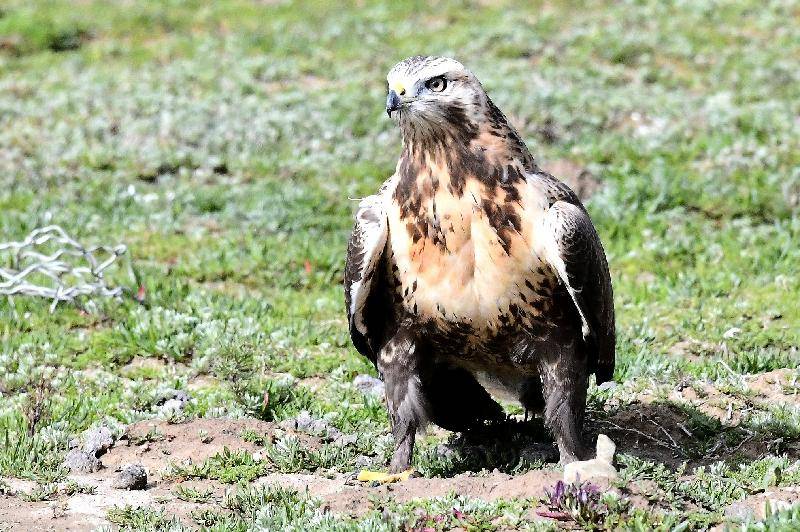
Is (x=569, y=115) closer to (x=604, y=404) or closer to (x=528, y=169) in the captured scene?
(x=604, y=404)

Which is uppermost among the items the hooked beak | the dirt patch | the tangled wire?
the hooked beak

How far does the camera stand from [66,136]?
502 inches

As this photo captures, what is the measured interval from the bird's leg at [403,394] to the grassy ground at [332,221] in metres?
0.17

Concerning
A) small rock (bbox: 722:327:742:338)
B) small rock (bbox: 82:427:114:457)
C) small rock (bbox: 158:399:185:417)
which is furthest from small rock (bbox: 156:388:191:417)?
small rock (bbox: 722:327:742:338)

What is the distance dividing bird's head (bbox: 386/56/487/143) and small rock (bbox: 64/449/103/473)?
2.24 metres

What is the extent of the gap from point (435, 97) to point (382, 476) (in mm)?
1706

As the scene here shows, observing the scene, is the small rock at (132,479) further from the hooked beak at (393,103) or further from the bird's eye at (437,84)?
the bird's eye at (437,84)

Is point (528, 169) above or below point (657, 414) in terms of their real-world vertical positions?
above

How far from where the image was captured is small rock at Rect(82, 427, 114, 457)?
638 cm

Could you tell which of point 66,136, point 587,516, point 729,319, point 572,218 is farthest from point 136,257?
point 587,516

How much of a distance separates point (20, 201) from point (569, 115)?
5.24 m

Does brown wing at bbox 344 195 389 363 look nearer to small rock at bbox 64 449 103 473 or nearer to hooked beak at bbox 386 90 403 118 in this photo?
hooked beak at bbox 386 90 403 118

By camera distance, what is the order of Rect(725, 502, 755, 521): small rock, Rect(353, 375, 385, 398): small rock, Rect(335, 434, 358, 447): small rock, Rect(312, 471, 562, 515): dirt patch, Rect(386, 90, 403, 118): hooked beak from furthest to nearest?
Rect(353, 375, 385, 398): small rock, Rect(335, 434, 358, 447): small rock, Rect(386, 90, 403, 118): hooked beak, Rect(312, 471, 562, 515): dirt patch, Rect(725, 502, 755, 521): small rock

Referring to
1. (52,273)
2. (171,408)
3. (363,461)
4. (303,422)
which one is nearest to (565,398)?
(363,461)
